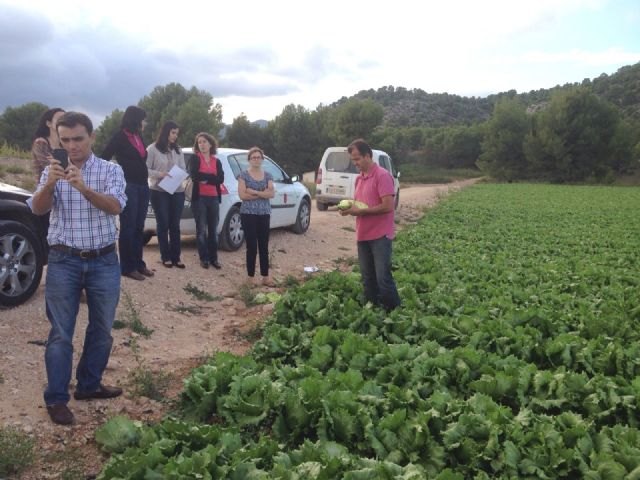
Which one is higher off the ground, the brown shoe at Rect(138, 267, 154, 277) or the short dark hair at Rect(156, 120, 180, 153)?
the short dark hair at Rect(156, 120, 180, 153)

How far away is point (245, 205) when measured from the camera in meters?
7.65

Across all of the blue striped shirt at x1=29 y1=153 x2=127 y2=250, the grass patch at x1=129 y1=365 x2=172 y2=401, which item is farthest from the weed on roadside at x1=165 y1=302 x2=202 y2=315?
the blue striped shirt at x1=29 y1=153 x2=127 y2=250

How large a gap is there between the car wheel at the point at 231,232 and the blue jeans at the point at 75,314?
5549 millimetres

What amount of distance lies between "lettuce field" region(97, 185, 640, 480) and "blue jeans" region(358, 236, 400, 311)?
193 mm

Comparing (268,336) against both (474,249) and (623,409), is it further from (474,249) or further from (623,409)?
(474,249)

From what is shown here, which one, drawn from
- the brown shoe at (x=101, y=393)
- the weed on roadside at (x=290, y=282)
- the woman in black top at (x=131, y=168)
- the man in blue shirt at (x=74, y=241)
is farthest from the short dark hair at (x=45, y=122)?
the weed on roadside at (x=290, y=282)

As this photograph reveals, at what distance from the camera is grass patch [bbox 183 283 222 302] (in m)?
7.54

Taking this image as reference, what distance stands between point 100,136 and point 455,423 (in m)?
56.0

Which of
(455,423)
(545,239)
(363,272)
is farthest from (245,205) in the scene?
(545,239)

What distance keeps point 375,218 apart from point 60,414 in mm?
3517

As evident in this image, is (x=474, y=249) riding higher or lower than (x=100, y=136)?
lower

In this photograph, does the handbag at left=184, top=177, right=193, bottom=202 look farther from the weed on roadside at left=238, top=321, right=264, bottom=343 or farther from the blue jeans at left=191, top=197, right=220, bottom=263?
the weed on roadside at left=238, top=321, right=264, bottom=343

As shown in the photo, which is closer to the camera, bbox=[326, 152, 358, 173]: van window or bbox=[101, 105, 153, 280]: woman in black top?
bbox=[101, 105, 153, 280]: woman in black top

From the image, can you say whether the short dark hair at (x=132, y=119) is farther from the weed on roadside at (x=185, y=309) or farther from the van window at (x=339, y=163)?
the van window at (x=339, y=163)
